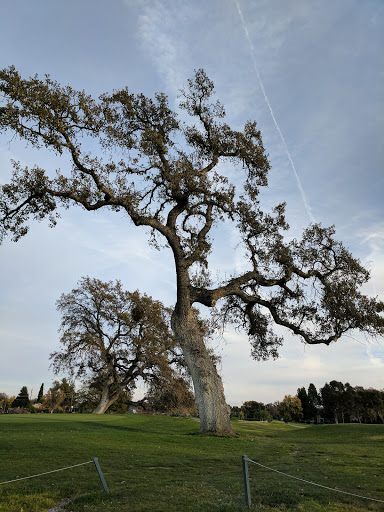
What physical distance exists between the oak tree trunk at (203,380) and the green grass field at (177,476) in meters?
1.55

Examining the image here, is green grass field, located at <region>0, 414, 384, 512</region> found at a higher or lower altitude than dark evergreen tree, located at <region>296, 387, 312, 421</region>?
lower

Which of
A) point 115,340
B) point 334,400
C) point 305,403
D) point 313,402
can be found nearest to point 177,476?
point 115,340

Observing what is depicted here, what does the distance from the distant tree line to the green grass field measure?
192 ft

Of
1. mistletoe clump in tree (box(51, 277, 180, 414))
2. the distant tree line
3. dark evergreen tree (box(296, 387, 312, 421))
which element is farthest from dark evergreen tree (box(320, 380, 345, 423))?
mistletoe clump in tree (box(51, 277, 180, 414))

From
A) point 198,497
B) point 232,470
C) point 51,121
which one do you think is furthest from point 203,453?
point 51,121

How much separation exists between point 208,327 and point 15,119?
14444 mm

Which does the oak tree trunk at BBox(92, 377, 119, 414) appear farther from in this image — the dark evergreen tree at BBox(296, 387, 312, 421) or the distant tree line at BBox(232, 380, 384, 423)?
the dark evergreen tree at BBox(296, 387, 312, 421)

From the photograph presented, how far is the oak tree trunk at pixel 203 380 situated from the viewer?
1666cm

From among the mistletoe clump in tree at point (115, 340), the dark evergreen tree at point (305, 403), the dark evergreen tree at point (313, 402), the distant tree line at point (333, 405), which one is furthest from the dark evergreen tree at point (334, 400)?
the mistletoe clump in tree at point (115, 340)

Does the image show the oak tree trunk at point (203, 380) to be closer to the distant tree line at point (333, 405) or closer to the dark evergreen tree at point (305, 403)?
the distant tree line at point (333, 405)

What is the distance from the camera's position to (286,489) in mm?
7188

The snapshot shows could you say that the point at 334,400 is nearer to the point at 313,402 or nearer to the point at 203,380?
the point at 313,402

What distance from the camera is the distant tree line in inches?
2640

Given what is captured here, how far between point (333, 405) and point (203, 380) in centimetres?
6756
